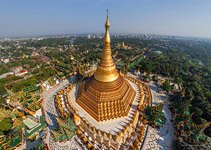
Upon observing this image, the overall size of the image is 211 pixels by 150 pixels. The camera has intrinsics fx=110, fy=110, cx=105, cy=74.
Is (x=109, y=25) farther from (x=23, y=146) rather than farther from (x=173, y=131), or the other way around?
(x=23, y=146)

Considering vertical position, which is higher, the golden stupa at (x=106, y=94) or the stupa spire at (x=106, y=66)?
the stupa spire at (x=106, y=66)

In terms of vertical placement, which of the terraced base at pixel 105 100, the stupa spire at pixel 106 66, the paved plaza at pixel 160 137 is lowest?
the paved plaza at pixel 160 137

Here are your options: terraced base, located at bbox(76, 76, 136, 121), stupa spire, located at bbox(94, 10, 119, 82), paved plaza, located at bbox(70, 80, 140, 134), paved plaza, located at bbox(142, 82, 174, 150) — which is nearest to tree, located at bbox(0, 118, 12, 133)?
paved plaza, located at bbox(70, 80, 140, 134)

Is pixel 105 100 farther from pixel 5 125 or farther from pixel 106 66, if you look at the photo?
pixel 5 125

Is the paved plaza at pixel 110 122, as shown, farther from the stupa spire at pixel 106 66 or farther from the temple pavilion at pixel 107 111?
the stupa spire at pixel 106 66

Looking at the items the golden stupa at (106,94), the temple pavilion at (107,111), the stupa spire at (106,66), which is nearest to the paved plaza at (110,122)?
the temple pavilion at (107,111)

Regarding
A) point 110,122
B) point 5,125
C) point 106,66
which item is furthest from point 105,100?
point 5,125

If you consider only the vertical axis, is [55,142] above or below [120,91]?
below

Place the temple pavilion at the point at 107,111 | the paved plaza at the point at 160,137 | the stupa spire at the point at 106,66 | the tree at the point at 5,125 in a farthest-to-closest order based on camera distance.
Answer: the stupa spire at the point at 106,66, the tree at the point at 5,125, the temple pavilion at the point at 107,111, the paved plaza at the point at 160,137

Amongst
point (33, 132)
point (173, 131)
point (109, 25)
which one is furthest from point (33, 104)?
point (173, 131)
